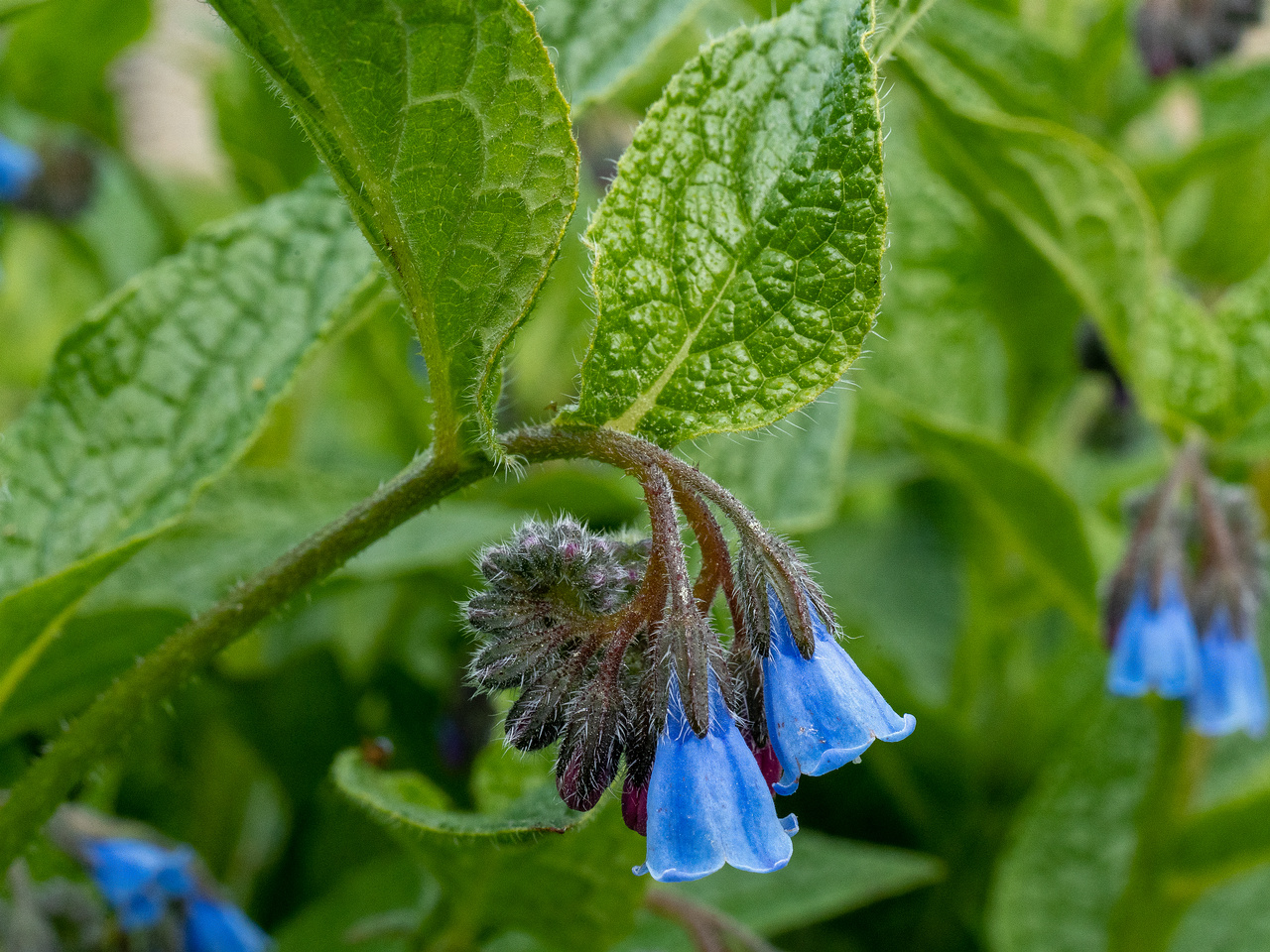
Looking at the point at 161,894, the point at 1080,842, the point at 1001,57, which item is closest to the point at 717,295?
the point at 161,894

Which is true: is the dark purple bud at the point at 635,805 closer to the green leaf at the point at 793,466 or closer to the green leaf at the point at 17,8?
the green leaf at the point at 793,466

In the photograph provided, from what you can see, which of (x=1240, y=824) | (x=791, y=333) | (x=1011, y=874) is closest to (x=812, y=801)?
(x=1011, y=874)

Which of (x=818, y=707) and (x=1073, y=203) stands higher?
(x=1073, y=203)

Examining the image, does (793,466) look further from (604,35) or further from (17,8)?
(17,8)

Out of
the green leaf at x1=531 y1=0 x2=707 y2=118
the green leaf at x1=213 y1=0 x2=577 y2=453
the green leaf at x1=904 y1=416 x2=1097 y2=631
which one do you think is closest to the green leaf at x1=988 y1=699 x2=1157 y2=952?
the green leaf at x1=904 y1=416 x2=1097 y2=631

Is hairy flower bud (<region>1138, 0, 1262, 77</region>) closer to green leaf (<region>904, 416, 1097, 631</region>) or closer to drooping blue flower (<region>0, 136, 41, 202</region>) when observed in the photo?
green leaf (<region>904, 416, 1097, 631</region>)
